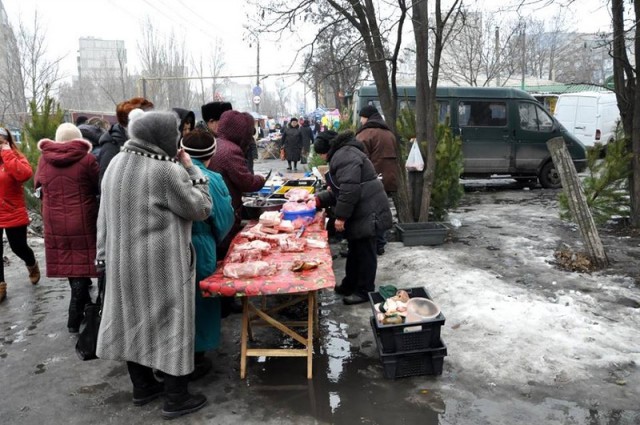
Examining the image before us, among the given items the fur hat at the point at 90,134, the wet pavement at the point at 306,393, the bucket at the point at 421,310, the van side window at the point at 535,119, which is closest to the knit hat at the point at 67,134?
the fur hat at the point at 90,134

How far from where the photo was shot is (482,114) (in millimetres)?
11672

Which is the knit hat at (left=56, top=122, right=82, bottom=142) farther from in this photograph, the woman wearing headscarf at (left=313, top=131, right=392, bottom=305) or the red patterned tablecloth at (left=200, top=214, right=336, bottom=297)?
the woman wearing headscarf at (left=313, top=131, right=392, bottom=305)

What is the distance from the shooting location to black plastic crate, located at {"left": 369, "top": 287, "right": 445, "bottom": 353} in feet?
11.4

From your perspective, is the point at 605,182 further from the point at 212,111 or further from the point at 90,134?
the point at 90,134

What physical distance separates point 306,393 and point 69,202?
2.41 meters

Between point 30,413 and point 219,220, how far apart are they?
1.72 metres

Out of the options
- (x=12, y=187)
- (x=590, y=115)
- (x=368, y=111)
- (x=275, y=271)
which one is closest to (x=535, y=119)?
(x=368, y=111)

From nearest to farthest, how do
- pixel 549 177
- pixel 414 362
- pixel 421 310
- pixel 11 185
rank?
pixel 414 362 < pixel 421 310 < pixel 11 185 < pixel 549 177

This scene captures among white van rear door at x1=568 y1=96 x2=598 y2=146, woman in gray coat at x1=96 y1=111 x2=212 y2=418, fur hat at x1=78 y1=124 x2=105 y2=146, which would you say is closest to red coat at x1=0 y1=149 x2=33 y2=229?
fur hat at x1=78 y1=124 x2=105 y2=146

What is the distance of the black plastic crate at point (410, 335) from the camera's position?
137 inches

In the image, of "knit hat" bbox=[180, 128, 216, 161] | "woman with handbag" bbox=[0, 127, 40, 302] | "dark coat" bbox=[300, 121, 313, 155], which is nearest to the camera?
"knit hat" bbox=[180, 128, 216, 161]

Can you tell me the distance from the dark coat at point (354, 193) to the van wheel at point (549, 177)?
28.3 ft

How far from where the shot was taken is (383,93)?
7332 mm

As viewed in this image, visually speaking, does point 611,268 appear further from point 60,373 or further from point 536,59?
point 536,59
